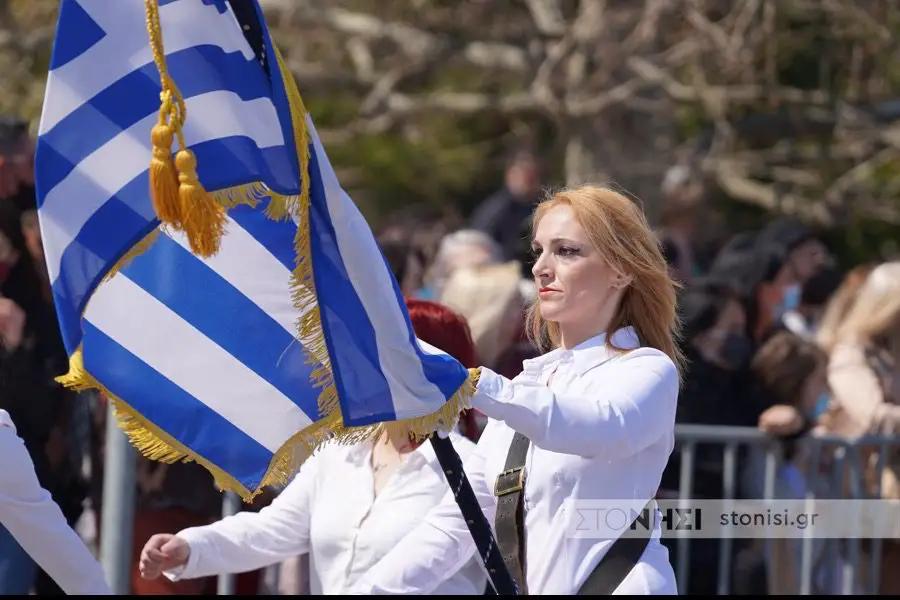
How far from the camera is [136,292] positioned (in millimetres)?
4273

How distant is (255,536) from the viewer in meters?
4.81

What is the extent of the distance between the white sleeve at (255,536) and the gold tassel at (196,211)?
1365 mm

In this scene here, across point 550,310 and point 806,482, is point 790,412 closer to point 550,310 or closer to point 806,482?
point 806,482

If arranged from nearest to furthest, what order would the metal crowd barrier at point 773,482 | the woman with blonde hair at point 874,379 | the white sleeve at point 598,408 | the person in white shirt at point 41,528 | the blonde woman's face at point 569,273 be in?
the white sleeve at point 598,408, the blonde woman's face at point 569,273, the person in white shirt at point 41,528, the metal crowd barrier at point 773,482, the woman with blonde hair at point 874,379

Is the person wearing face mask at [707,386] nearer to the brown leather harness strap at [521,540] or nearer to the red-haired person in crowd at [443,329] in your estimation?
the red-haired person in crowd at [443,329]

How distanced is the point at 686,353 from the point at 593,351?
3173 millimetres

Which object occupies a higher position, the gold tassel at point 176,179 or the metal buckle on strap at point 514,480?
the gold tassel at point 176,179

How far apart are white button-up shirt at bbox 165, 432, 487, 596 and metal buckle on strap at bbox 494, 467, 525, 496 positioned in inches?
26.2

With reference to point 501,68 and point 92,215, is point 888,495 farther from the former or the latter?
point 501,68

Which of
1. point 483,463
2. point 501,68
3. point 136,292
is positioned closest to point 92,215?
point 136,292

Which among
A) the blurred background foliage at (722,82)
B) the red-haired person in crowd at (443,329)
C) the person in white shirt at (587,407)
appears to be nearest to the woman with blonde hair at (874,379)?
the red-haired person in crowd at (443,329)

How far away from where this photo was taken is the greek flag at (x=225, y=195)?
366 centimetres

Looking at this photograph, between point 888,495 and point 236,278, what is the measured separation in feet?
11.9

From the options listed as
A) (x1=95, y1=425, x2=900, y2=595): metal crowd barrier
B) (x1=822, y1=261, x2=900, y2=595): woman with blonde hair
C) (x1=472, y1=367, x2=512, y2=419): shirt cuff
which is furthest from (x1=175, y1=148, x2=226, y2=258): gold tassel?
(x1=822, y1=261, x2=900, y2=595): woman with blonde hair
